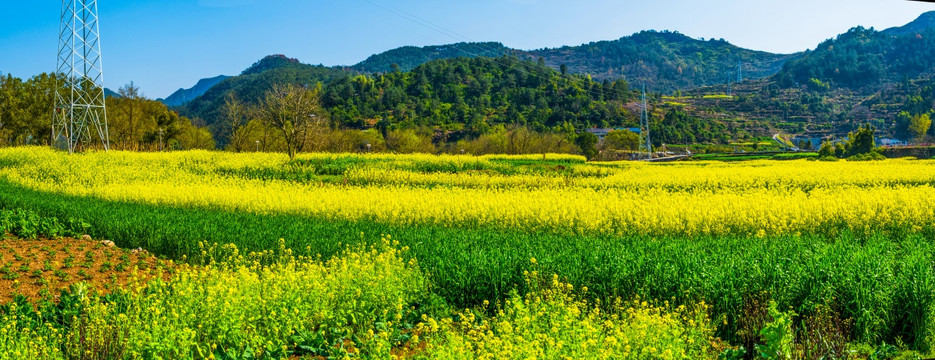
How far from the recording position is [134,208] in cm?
1677

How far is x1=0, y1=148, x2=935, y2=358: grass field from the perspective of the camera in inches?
294

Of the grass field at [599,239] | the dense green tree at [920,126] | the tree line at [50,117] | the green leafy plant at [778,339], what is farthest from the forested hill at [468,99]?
the green leafy plant at [778,339]

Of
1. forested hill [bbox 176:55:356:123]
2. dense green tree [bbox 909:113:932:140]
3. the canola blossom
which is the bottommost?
dense green tree [bbox 909:113:932:140]

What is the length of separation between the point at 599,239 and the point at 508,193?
9.83m

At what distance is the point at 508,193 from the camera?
21.9 metres

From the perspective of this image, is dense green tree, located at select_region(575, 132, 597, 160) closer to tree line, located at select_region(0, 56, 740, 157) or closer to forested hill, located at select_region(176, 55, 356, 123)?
tree line, located at select_region(0, 56, 740, 157)

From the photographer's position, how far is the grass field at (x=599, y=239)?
746cm

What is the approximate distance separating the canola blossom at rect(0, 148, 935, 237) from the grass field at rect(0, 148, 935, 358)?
0.10m

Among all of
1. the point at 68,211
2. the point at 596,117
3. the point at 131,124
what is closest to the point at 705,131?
the point at 596,117

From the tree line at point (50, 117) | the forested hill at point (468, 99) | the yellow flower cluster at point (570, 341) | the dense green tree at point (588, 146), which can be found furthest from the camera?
the forested hill at point (468, 99)

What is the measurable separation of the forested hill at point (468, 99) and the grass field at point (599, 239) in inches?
2779

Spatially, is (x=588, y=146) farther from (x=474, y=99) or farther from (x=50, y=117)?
(x=50, y=117)

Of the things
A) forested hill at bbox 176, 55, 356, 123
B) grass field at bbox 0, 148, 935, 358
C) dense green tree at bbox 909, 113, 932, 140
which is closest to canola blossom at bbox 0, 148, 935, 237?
grass field at bbox 0, 148, 935, 358

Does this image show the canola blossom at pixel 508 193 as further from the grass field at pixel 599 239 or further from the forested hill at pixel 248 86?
the forested hill at pixel 248 86
